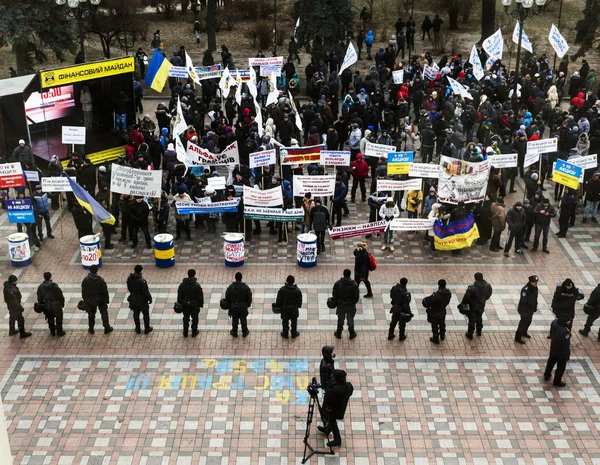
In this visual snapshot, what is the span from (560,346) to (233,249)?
791 centimetres

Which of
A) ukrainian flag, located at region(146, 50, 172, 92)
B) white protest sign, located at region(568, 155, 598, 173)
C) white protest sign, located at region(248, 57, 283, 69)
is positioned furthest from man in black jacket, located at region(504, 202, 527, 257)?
white protest sign, located at region(248, 57, 283, 69)

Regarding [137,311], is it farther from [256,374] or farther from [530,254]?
[530,254]

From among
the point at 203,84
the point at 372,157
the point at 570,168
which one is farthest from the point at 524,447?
the point at 203,84

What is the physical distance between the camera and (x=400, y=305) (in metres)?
15.4

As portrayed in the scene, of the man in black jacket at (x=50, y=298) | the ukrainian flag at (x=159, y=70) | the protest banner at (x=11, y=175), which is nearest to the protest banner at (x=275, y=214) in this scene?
the man in black jacket at (x=50, y=298)

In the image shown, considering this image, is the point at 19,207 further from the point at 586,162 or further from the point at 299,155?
the point at 586,162

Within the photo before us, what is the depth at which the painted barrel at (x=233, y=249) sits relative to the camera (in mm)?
18625

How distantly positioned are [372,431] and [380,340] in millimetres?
2952

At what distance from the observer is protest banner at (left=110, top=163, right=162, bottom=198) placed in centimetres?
1938

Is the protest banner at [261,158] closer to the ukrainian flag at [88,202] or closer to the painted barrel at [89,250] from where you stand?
the ukrainian flag at [88,202]

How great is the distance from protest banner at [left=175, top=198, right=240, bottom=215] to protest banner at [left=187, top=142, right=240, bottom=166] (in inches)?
77.8

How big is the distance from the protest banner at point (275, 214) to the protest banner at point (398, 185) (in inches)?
81.7

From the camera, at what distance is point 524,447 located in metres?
12.9

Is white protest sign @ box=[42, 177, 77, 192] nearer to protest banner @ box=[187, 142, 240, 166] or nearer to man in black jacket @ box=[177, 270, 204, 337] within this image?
protest banner @ box=[187, 142, 240, 166]
